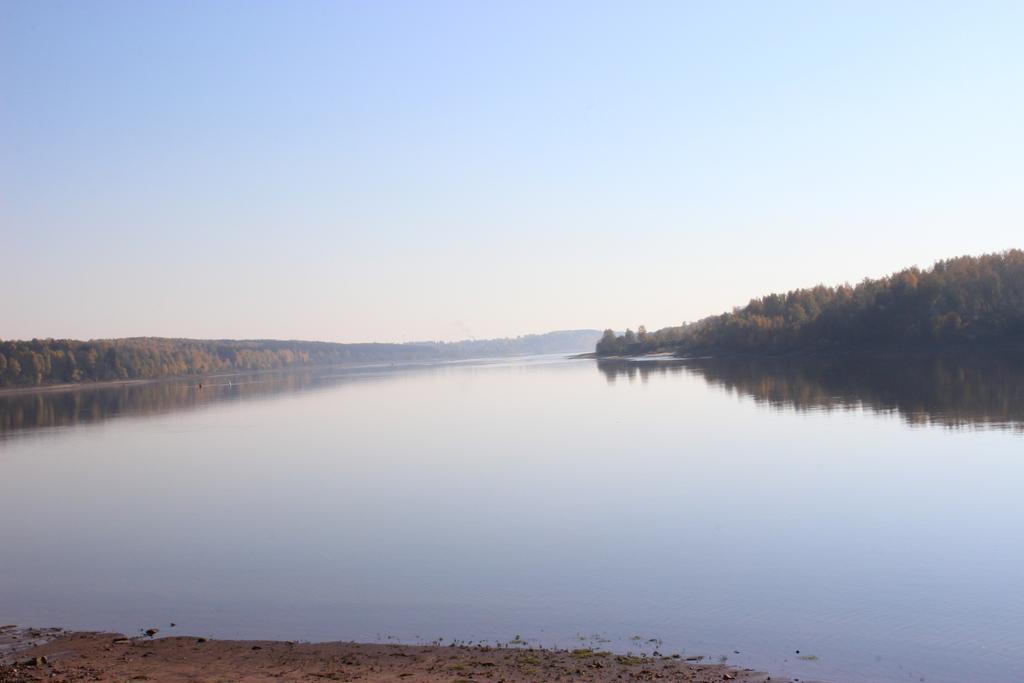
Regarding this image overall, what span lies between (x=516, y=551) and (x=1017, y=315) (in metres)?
75.4

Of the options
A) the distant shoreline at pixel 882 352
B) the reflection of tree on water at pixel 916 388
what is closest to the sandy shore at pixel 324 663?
the reflection of tree on water at pixel 916 388

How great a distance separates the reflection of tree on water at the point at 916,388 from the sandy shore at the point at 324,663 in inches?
833

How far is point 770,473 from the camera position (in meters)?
20.2

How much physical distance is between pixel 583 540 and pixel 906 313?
80859 mm

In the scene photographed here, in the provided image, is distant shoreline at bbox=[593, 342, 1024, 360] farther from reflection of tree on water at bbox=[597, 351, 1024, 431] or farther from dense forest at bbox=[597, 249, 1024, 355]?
reflection of tree on water at bbox=[597, 351, 1024, 431]

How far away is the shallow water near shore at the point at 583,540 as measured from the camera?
10094 millimetres

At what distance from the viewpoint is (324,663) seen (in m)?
9.19

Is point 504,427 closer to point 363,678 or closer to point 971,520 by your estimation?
point 971,520

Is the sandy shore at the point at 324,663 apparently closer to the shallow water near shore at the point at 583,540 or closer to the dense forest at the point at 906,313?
the shallow water near shore at the point at 583,540

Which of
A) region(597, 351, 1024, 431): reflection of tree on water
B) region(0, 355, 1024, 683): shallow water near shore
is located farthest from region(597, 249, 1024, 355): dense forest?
region(0, 355, 1024, 683): shallow water near shore

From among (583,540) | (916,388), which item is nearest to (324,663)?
(583,540)

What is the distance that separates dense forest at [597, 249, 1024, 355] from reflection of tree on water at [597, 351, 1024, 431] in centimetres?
831

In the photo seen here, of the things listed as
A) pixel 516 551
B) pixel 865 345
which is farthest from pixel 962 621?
pixel 865 345

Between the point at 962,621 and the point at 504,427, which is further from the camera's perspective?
the point at 504,427
